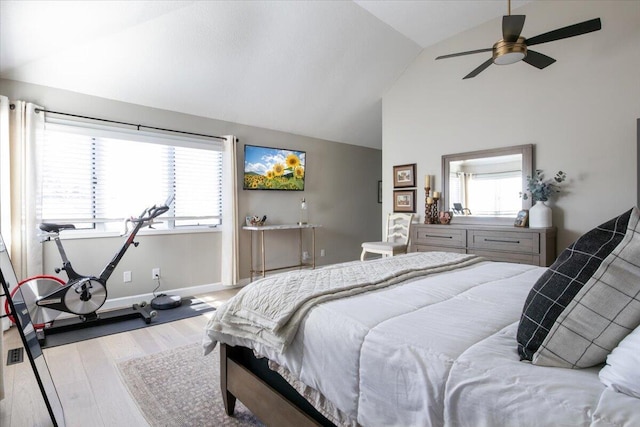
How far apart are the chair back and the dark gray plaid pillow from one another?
351 centimetres

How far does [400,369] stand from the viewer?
93 centimetres

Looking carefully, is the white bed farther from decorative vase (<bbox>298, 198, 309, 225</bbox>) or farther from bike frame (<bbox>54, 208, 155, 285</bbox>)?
decorative vase (<bbox>298, 198, 309, 225</bbox>)

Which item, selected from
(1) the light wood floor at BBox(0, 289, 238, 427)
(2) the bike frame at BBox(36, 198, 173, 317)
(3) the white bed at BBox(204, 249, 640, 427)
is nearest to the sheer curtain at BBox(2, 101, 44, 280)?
(2) the bike frame at BBox(36, 198, 173, 317)

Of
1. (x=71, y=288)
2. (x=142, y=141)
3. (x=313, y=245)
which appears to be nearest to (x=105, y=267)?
(x=71, y=288)

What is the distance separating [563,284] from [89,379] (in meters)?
2.64

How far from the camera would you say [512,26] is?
7.14ft

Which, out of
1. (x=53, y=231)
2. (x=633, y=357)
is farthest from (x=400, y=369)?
(x=53, y=231)

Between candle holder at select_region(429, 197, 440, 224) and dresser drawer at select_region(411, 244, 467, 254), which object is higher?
candle holder at select_region(429, 197, 440, 224)

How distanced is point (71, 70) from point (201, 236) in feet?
7.05

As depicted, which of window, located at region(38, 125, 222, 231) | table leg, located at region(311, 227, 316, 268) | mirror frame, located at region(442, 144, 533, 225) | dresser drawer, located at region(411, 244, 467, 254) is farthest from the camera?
table leg, located at region(311, 227, 316, 268)

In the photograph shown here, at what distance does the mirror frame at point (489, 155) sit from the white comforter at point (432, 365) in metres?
2.48

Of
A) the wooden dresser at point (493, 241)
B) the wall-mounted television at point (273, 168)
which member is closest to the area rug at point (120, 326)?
the wall-mounted television at point (273, 168)

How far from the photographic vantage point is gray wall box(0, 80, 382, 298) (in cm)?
336

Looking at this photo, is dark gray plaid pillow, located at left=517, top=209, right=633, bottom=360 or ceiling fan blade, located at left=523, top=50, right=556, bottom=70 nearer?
dark gray plaid pillow, located at left=517, top=209, right=633, bottom=360
